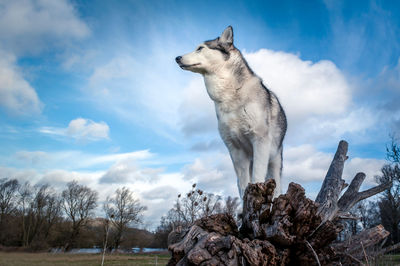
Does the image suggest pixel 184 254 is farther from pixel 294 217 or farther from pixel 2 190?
pixel 2 190

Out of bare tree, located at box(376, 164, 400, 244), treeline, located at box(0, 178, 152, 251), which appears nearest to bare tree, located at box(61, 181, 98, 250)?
treeline, located at box(0, 178, 152, 251)

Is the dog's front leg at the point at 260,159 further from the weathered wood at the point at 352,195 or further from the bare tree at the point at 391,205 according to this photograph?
the bare tree at the point at 391,205

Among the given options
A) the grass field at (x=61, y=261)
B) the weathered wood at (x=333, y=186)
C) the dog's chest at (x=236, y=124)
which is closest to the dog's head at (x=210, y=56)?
the dog's chest at (x=236, y=124)

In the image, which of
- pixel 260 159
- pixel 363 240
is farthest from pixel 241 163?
pixel 363 240

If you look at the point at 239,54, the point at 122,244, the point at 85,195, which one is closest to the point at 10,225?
the point at 85,195

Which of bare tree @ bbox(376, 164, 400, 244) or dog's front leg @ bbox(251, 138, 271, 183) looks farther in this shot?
bare tree @ bbox(376, 164, 400, 244)

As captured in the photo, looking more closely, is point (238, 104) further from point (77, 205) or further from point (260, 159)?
point (77, 205)

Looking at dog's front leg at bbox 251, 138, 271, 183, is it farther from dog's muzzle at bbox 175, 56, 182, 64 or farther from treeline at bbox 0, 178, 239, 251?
treeline at bbox 0, 178, 239, 251

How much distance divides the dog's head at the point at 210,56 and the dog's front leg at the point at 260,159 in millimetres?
1400

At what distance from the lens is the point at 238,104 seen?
177 inches

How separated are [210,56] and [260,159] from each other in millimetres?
1836

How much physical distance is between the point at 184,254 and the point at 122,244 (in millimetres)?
65953

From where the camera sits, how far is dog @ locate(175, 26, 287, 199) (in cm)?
443

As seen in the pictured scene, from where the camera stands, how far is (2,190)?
55.7 metres
